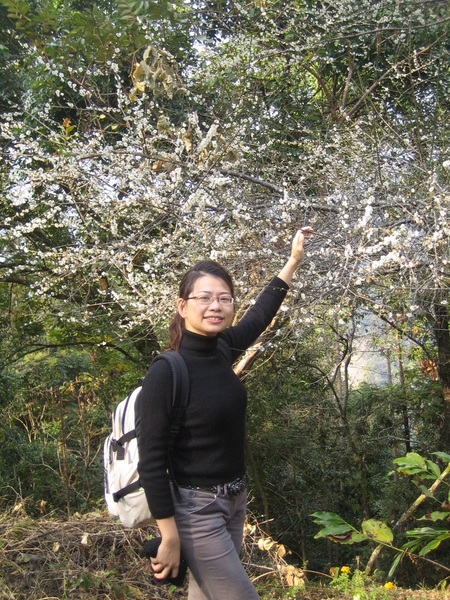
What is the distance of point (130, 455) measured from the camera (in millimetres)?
→ 1631

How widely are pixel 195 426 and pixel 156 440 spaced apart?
0.40 feet

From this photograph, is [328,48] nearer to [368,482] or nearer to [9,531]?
[9,531]

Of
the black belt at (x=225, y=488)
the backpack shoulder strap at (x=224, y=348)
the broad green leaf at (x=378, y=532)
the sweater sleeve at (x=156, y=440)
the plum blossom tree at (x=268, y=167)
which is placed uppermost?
the plum blossom tree at (x=268, y=167)

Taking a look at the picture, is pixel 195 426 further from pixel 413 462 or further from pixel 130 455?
pixel 413 462

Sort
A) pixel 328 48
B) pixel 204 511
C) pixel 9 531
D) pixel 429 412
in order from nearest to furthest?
pixel 204 511
pixel 9 531
pixel 328 48
pixel 429 412

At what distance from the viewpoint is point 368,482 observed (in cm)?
789

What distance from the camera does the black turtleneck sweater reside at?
1.51 m

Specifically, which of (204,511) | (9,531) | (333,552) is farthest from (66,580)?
(333,552)

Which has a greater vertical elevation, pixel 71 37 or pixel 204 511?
pixel 71 37

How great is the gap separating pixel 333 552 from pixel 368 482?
1027 mm

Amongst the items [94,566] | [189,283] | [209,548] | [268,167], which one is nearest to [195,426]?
[209,548]

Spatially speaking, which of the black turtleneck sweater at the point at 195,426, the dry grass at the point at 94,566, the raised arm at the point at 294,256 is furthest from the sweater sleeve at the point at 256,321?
the dry grass at the point at 94,566

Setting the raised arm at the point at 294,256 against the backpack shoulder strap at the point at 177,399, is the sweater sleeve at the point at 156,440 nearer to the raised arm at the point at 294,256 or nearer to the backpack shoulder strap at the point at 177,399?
the backpack shoulder strap at the point at 177,399

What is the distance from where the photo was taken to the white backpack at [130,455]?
1567mm
